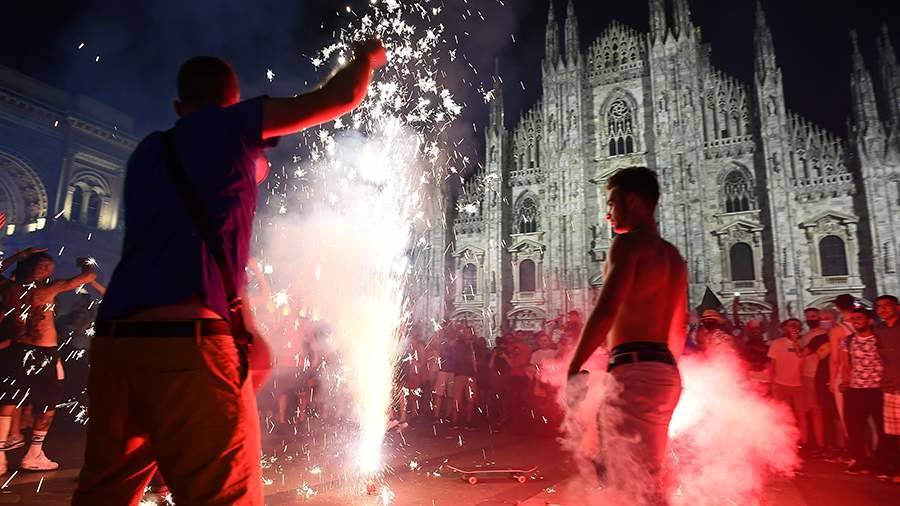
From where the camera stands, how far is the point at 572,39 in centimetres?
3125

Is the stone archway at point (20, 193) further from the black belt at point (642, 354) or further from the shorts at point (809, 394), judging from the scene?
the shorts at point (809, 394)

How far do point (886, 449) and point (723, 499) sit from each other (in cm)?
318

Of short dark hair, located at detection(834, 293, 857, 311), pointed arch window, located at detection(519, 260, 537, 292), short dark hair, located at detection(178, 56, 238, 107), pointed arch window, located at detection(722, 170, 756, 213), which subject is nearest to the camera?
short dark hair, located at detection(178, 56, 238, 107)

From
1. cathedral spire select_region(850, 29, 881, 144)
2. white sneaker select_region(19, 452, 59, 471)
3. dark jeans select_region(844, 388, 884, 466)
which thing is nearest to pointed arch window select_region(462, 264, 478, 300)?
cathedral spire select_region(850, 29, 881, 144)

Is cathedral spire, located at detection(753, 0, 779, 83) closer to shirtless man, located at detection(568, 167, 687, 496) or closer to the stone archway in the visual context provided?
shirtless man, located at detection(568, 167, 687, 496)

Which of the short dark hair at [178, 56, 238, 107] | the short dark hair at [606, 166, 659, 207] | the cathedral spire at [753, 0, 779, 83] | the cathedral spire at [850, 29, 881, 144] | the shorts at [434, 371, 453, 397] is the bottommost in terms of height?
the shorts at [434, 371, 453, 397]

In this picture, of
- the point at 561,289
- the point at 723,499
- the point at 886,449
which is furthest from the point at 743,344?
the point at 561,289

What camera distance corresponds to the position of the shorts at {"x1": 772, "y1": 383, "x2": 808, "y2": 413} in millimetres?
7320

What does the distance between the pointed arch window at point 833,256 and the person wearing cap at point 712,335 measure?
67.0 ft

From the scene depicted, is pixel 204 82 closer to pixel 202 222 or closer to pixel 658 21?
pixel 202 222

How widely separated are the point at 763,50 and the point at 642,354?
30018 mm

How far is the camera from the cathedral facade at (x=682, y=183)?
22.8 meters

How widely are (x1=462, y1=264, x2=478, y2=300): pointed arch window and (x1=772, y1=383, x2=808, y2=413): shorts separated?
2376 cm

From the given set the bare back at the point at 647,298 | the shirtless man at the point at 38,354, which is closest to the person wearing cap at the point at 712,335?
the bare back at the point at 647,298
